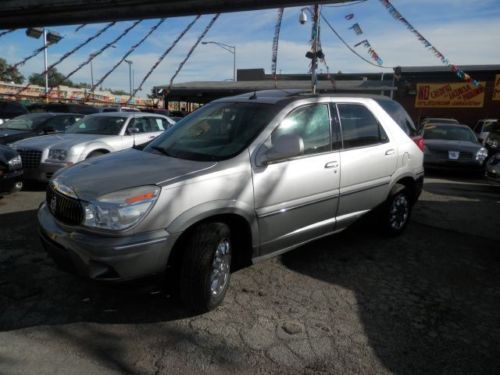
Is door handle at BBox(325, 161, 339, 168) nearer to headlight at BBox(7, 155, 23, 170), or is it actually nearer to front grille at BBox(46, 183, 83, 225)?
front grille at BBox(46, 183, 83, 225)

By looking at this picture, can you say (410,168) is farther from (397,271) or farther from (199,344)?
(199,344)

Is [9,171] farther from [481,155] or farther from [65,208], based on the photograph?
[481,155]

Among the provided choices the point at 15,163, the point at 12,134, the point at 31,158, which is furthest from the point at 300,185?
the point at 12,134

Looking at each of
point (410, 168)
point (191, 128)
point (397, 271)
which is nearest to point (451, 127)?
point (410, 168)

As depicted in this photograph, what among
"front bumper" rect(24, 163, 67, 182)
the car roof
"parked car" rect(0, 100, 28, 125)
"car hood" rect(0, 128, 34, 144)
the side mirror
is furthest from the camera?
"parked car" rect(0, 100, 28, 125)

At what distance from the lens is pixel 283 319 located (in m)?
3.22

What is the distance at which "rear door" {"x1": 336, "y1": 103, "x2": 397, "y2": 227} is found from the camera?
4.19 metres

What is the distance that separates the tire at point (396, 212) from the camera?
492 centimetres

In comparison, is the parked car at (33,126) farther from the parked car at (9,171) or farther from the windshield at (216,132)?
the windshield at (216,132)

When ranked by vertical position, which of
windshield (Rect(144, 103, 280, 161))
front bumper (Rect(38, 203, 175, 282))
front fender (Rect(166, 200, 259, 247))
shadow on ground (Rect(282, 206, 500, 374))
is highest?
windshield (Rect(144, 103, 280, 161))

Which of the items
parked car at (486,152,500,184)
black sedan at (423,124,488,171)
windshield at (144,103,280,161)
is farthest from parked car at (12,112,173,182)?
parked car at (486,152,500,184)

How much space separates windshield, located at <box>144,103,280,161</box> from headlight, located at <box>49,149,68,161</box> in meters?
3.87

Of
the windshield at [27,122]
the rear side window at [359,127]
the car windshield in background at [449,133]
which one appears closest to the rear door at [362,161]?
the rear side window at [359,127]

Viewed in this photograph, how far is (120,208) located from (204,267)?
74 centimetres
